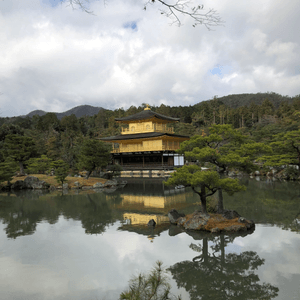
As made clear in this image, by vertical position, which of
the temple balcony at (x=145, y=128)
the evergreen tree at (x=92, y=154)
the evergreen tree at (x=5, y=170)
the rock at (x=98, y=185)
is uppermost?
the temple balcony at (x=145, y=128)

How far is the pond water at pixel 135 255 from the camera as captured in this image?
5.27 meters

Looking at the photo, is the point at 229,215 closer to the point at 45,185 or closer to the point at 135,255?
the point at 135,255

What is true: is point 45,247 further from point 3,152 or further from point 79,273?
point 3,152

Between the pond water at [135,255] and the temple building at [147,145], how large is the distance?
18901 millimetres

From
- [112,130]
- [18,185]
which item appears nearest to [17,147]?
[18,185]

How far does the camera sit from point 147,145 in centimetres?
3241

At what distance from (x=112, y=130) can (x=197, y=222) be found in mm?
41283

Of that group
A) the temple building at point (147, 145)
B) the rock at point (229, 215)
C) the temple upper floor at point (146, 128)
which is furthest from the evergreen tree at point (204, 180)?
the temple upper floor at point (146, 128)

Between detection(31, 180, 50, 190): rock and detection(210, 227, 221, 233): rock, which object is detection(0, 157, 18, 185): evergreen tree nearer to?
detection(31, 180, 50, 190): rock

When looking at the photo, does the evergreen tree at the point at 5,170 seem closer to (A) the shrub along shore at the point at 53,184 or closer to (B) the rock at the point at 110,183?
(A) the shrub along shore at the point at 53,184

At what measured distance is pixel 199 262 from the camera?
21.9 ft

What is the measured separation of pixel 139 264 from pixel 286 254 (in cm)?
418

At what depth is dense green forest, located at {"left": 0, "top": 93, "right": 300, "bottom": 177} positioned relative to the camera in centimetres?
2414

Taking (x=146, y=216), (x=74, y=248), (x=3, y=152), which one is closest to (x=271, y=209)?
(x=146, y=216)
